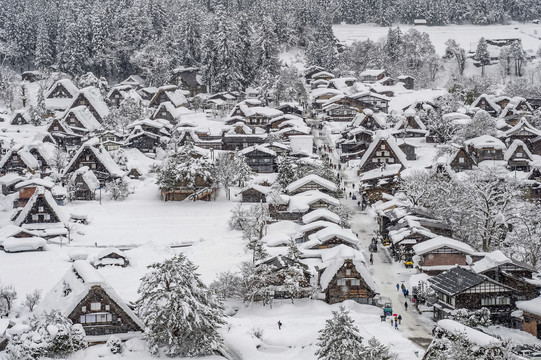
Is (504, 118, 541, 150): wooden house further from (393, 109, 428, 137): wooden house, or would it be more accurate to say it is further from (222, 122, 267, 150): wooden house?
(222, 122, 267, 150): wooden house

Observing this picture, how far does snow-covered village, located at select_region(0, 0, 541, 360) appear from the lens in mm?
33156

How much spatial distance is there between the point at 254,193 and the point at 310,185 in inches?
181

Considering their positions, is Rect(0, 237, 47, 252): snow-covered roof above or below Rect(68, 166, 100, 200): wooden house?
below

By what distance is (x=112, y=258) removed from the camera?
148 ft

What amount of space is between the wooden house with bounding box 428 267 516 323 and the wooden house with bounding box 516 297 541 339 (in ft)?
4.30

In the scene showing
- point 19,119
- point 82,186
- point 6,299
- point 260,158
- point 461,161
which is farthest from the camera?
point 19,119

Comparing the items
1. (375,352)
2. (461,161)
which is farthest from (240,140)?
(375,352)

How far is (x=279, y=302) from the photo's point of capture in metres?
40.2

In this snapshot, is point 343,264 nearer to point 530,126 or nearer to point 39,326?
point 39,326

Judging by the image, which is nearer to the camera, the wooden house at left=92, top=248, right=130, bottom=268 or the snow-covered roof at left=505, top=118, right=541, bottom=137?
the wooden house at left=92, top=248, right=130, bottom=268

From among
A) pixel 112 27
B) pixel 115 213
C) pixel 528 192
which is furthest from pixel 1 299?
pixel 112 27

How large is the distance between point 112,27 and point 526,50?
66517 mm

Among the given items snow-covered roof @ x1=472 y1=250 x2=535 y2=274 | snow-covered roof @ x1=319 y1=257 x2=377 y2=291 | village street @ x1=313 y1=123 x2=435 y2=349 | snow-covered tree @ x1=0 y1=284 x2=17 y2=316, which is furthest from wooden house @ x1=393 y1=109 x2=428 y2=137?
snow-covered tree @ x1=0 y1=284 x2=17 y2=316

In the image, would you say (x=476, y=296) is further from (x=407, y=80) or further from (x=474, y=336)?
(x=407, y=80)
